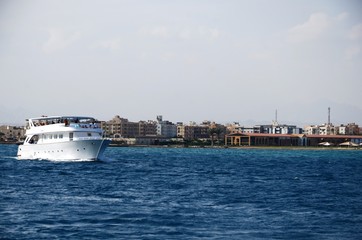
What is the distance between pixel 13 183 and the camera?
159 ft

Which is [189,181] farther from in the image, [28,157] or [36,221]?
[28,157]

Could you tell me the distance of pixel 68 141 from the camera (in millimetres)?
75250

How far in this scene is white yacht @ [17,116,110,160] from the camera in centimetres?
7512

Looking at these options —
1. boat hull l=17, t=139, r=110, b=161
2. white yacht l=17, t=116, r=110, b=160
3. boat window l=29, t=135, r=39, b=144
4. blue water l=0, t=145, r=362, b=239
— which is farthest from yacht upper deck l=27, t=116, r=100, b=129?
blue water l=0, t=145, r=362, b=239

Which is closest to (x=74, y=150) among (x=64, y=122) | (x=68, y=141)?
(x=68, y=141)

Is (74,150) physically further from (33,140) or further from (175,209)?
(175,209)

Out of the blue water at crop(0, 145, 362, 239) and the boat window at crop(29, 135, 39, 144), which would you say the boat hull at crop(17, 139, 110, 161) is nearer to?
the boat window at crop(29, 135, 39, 144)

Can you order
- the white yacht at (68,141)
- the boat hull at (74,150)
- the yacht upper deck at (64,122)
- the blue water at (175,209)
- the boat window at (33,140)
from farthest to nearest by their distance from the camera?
the boat window at (33,140) → the yacht upper deck at (64,122) → the boat hull at (74,150) → the white yacht at (68,141) → the blue water at (175,209)

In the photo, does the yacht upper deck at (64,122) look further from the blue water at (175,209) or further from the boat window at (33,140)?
the blue water at (175,209)

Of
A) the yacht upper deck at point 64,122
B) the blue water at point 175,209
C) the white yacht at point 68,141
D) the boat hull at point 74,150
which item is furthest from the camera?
the yacht upper deck at point 64,122

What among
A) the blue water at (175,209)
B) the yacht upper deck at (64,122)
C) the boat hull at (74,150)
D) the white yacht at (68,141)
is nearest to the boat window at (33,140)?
the yacht upper deck at (64,122)

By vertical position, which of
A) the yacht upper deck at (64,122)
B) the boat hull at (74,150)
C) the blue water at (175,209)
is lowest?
the blue water at (175,209)

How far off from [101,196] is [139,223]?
418 inches

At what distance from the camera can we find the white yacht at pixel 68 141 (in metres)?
75.1
